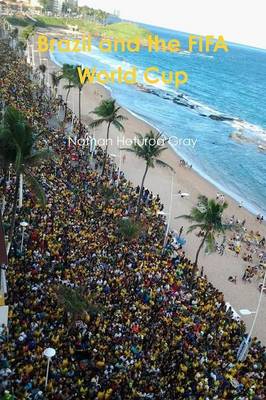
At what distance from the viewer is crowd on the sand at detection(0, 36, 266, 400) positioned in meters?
15.7

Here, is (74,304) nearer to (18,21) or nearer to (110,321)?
(110,321)

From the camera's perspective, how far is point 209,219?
24.8 m

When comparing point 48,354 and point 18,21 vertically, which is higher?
point 18,21

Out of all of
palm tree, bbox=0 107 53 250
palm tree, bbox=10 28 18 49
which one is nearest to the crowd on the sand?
palm tree, bbox=0 107 53 250

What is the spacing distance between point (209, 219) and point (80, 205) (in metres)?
9.01

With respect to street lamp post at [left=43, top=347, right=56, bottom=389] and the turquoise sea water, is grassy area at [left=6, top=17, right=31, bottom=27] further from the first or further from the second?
street lamp post at [left=43, top=347, right=56, bottom=389]

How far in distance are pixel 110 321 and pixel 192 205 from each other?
72.3 feet

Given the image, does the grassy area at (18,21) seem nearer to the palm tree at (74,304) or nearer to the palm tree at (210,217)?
the palm tree at (210,217)

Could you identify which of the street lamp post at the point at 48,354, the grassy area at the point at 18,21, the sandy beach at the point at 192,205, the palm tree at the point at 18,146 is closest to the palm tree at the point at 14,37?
the sandy beach at the point at 192,205

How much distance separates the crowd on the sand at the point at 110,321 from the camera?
1573 cm

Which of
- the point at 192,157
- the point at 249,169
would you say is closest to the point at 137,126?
the point at 192,157

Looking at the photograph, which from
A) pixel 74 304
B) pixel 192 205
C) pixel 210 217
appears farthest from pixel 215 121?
pixel 74 304

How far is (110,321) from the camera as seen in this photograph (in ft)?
62.3

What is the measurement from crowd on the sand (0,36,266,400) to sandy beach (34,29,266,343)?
273 cm
